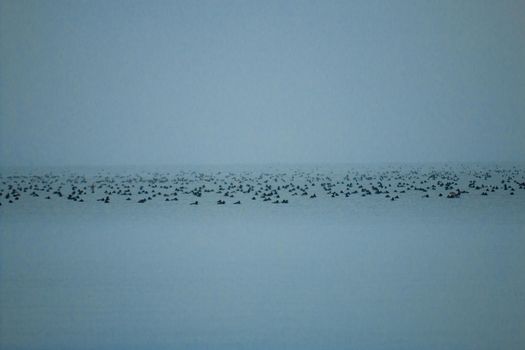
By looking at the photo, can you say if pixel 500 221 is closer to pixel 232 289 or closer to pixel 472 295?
pixel 472 295

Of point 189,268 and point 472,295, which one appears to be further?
point 189,268

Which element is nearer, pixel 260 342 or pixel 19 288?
pixel 260 342

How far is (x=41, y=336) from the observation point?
25.6 ft

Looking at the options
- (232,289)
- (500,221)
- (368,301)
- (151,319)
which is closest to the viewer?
(151,319)

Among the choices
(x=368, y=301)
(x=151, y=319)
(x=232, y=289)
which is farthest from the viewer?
(x=232, y=289)

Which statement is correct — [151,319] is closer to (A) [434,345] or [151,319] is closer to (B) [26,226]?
(A) [434,345]

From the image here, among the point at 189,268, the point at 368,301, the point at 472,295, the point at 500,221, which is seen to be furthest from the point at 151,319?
the point at 500,221

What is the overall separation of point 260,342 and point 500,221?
1197 centimetres

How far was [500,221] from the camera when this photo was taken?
54.1 feet

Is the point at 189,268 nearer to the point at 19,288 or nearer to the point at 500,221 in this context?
the point at 19,288

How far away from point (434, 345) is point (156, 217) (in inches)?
513

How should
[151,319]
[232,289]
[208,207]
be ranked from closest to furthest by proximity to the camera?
1. [151,319]
2. [232,289]
3. [208,207]

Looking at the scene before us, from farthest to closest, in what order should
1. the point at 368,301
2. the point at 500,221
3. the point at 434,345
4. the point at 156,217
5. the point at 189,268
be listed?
1. the point at 156,217
2. the point at 500,221
3. the point at 189,268
4. the point at 368,301
5. the point at 434,345

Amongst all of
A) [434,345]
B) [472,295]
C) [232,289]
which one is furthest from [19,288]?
[472,295]
